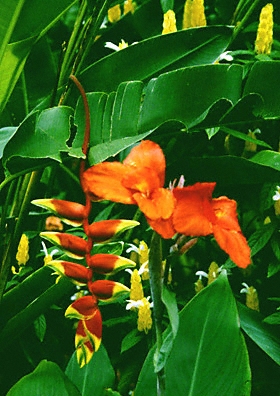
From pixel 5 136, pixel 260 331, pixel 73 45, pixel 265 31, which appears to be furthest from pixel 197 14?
pixel 260 331

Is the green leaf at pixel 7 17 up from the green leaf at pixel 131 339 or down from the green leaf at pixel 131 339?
up

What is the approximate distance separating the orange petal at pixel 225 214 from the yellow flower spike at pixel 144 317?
50 cm

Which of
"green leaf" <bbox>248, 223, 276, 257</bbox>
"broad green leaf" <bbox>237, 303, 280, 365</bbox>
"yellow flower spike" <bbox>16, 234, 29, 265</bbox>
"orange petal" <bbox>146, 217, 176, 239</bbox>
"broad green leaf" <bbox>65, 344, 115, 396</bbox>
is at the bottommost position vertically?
"broad green leaf" <bbox>237, 303, 280, 365</bbox>

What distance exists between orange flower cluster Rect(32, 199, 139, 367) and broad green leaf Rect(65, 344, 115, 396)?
338 mm

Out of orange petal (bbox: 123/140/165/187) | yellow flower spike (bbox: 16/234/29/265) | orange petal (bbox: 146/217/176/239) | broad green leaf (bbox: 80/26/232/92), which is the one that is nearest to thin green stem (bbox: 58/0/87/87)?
broad green leaf (bbox: 80/26/232/92)

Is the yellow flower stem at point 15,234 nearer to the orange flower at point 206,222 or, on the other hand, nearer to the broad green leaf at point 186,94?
the broad green leaf at point 186,94

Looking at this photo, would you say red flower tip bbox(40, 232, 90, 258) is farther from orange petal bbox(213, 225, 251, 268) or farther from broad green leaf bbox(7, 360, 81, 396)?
broad green leaf bbox(7, 360, 81, 396)

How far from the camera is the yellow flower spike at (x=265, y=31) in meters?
1.28

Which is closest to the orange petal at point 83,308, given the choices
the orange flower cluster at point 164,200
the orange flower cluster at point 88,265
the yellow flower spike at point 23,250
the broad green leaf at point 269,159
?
the orange flower cluster at point 88,265

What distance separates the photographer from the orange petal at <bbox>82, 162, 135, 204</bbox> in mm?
753

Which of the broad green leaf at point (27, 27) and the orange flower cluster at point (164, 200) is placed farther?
the broad green leaf at point (27, 27)

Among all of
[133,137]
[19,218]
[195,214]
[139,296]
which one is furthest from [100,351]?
[195,214]

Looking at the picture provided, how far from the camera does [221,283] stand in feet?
3.24

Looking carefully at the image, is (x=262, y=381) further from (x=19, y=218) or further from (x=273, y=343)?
(x=19, y=218)
